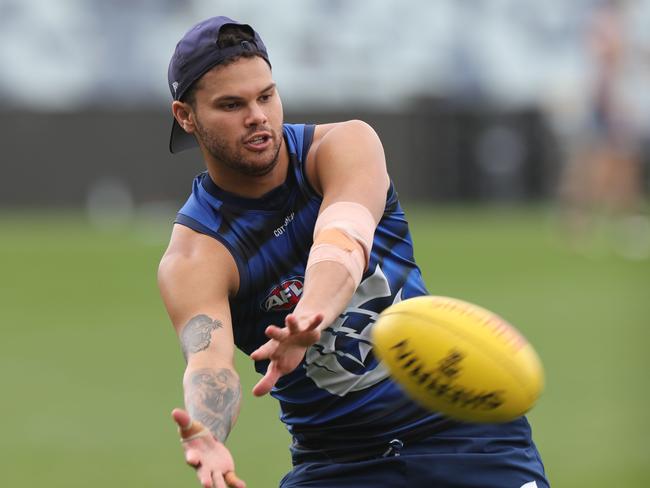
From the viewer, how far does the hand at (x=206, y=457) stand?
155 inches

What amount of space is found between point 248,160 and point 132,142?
64.0ft

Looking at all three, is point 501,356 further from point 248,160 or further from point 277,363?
point 248,160

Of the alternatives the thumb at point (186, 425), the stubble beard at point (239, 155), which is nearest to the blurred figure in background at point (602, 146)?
the stubble beard at point (239, 155)

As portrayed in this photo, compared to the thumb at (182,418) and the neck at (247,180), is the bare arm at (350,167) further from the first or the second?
the thumb at (182,418)

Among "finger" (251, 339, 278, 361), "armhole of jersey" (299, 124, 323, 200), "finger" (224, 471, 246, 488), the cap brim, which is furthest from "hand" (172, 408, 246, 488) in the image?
the cap brim

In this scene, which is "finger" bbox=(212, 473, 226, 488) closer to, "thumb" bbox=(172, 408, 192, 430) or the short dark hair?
"thumb" bbox=(172, 408, 192, 430)

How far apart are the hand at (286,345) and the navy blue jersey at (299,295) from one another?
61cm

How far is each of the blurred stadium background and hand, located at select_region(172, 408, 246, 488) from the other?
5460 mm

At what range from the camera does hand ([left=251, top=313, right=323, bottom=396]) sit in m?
4.02

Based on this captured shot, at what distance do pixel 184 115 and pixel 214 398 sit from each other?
115 centimetres

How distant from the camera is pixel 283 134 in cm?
490

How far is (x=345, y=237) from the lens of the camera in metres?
4.47

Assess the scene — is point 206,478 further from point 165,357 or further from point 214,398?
point 165,357

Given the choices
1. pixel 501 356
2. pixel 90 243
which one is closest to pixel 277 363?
pixel 501 356
